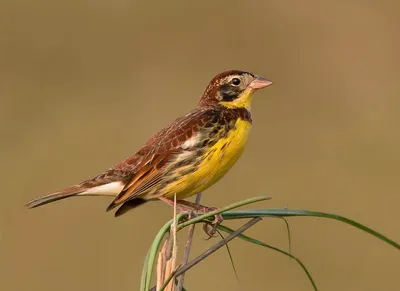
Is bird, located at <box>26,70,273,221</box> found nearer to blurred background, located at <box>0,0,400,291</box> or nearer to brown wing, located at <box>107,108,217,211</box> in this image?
brown wing, located at <box>107,108,217,211</box>

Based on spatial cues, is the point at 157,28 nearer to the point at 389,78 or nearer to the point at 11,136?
the point at 389,78

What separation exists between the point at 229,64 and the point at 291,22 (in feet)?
6.30

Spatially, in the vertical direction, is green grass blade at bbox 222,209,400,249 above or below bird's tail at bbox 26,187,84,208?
below

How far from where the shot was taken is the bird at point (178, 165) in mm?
5062

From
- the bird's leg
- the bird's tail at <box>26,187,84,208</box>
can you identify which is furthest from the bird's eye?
the bird's tail at <box>26,187,84,208</box>

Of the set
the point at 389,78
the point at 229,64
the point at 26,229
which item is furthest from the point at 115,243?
the point at 389,78

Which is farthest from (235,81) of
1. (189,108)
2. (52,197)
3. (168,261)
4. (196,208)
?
(189,108)

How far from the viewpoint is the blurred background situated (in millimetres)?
7910

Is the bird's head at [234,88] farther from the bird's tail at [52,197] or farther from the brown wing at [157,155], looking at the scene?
the bird's tail at [52,197]

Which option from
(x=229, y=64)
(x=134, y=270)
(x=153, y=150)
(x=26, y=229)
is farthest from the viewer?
(x=229, y=64)

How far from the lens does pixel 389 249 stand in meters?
8.11

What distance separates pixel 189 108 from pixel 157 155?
5.32 meters

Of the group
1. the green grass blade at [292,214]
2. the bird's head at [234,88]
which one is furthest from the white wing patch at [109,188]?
the green grass blade at [292,214]

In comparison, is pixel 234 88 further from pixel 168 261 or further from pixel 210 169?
pixel 168 261
